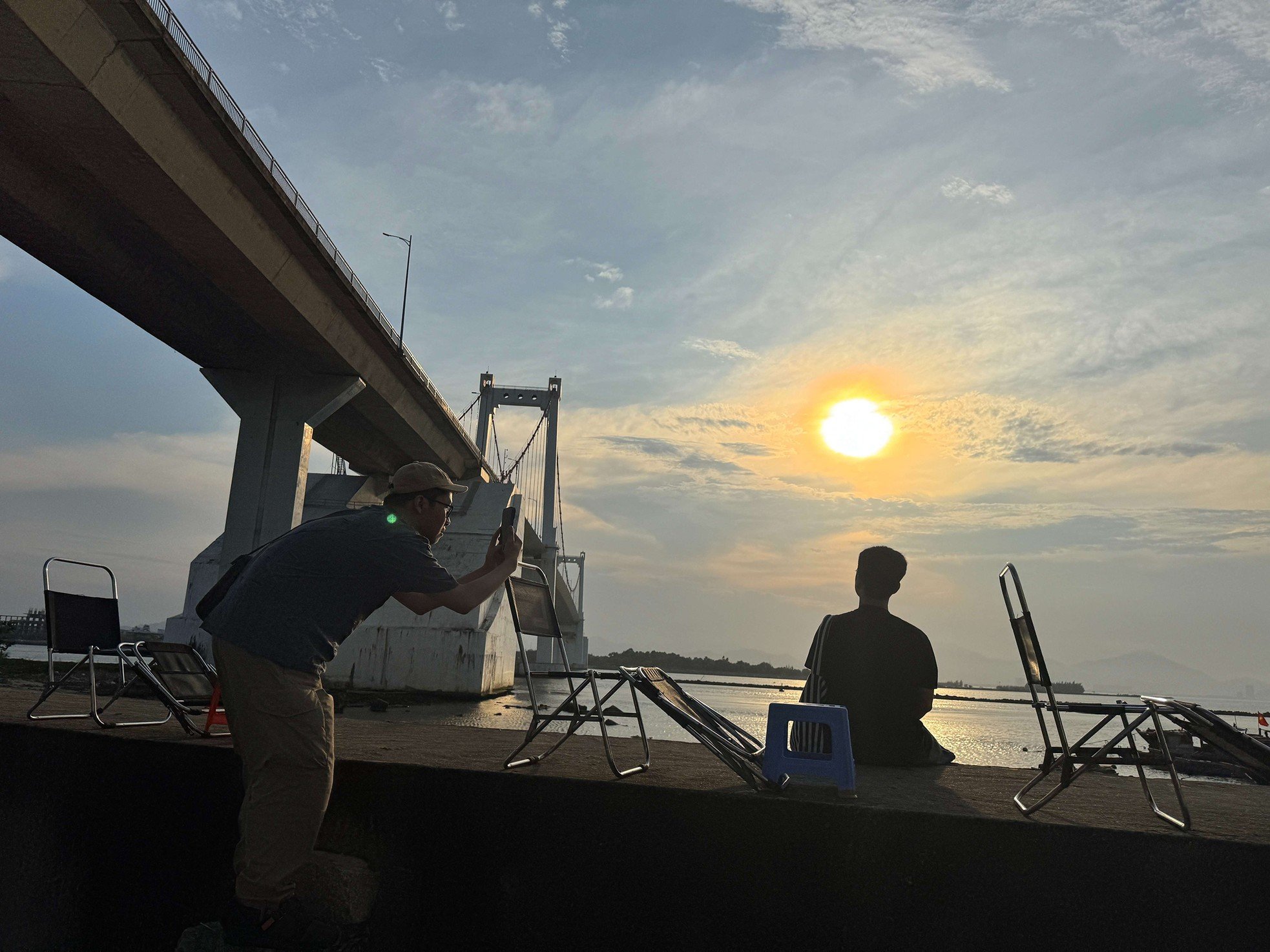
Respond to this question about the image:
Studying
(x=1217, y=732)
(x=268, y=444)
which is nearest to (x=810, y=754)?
(x=1217, y=732)

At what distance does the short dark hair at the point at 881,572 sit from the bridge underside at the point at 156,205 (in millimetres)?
11277

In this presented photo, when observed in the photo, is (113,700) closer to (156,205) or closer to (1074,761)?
(1074,761)

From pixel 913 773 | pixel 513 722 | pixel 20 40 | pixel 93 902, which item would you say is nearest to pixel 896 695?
pixel 913 773

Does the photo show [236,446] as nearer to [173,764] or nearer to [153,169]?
[153,169]

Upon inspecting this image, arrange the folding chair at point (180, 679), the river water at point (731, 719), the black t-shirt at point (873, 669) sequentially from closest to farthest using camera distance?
the black t-shirt at point (873, 669), the folding chair at point (180, 679), the river water at point (731, 719)

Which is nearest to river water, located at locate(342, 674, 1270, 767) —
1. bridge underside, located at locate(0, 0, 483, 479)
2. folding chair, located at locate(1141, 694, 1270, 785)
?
folding chair, located at locate(1141, 694, 1270, 785)

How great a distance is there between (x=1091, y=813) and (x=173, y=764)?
3.76 m

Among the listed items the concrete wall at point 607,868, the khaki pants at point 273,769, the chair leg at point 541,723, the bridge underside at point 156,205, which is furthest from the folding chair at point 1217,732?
the bridge underside at point 156,205

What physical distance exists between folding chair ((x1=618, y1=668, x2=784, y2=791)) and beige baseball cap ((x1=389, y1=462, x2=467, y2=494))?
3.51 ft

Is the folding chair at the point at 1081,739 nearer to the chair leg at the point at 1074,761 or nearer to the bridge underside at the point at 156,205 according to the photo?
the chair leg at the point at 1074,761

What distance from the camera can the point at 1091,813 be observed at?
3143 mm

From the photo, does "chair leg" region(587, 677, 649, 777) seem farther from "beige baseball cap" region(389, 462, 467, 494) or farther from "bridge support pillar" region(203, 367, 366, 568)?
"bridge support pillar" region(203, 367, 366, 568)

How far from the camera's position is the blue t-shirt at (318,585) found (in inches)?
101

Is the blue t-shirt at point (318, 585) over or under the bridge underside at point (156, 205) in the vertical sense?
under
